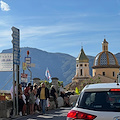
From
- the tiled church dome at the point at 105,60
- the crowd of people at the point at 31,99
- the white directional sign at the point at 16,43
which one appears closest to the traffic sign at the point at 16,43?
the white directional sign at the point at 16,43

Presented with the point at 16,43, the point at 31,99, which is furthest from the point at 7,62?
the point at 16,43

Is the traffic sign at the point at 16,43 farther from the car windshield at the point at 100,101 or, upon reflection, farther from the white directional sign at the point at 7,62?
the car windshield at the point at 100,101

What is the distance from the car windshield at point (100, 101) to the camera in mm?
6660

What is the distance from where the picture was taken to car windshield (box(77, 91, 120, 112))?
666 centimetres

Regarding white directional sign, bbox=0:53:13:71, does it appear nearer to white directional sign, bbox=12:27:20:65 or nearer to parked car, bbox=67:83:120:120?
white directional sign, bbox=12:27:20:65

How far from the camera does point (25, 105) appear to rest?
59.5 ft

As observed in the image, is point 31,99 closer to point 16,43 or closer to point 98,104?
point 16,43

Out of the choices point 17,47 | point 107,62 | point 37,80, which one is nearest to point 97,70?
point 107,62

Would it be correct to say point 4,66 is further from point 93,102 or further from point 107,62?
point 107,62

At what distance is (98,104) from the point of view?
6.77 meters

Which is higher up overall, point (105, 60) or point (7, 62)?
point (105, 60)

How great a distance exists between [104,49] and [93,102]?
139 metres

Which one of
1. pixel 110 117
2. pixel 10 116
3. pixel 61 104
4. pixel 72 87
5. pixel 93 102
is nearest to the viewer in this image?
pixel 110 117

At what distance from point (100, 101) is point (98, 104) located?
0.24 feet
